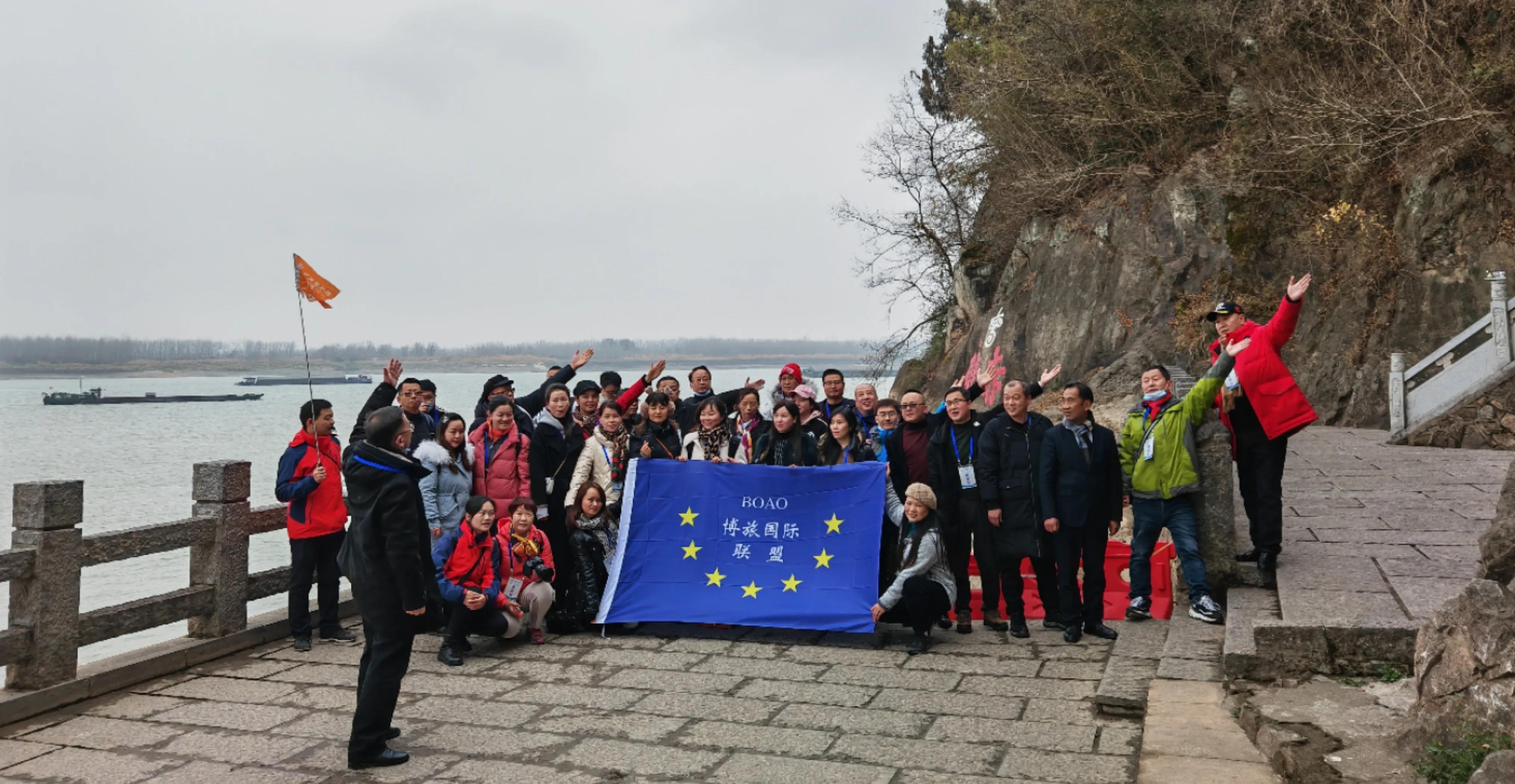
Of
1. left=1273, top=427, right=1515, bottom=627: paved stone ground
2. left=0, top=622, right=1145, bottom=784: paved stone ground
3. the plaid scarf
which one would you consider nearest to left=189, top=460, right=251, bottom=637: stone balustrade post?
left=0, top=622, right=1145, bottom=784: paved stone ground

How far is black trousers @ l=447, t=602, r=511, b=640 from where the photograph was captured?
7566mm

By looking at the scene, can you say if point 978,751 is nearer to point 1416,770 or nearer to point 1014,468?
point 1416,770

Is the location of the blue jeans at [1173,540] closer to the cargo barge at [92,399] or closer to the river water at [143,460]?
the river water at [143,460]

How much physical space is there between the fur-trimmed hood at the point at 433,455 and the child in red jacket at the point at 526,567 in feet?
1.94

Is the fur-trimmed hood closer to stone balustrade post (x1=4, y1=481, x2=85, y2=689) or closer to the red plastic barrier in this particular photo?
stone balustrade post (x1=4, y1=481, x2=85, y2=689)

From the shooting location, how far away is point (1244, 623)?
6.53 m

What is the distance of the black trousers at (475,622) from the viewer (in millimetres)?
7566

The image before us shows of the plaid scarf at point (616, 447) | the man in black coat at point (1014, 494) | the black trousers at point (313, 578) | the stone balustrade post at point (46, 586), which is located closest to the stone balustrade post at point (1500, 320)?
the man in black coat at point (1014, 494)

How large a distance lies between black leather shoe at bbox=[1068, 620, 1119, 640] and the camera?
3842 mm

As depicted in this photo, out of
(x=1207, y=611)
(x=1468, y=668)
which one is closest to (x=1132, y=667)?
(x=1207, y=611)

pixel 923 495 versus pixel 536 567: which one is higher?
pixel 923 495

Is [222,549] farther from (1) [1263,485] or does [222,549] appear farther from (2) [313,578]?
(1) [1263,485]

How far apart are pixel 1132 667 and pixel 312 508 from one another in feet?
19.1

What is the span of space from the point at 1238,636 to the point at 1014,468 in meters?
1.98
